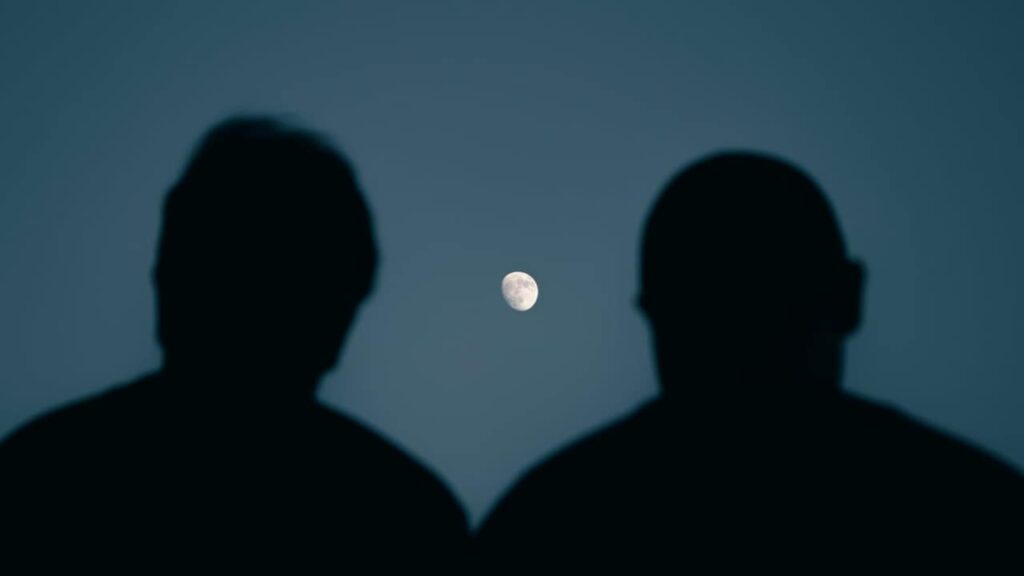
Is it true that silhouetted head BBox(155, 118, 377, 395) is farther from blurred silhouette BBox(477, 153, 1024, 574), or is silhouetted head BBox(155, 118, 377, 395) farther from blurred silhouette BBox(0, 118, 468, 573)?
blurred silhouette BBox(477, 153, 1024, 574)

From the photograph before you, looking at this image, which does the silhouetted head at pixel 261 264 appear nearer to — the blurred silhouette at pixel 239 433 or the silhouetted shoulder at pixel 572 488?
the blurred silhouette at pixel 239 433

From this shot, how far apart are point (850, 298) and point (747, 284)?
0.39 m

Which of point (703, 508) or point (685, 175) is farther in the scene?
point (685, 175)

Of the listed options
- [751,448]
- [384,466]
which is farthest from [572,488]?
[384,466]

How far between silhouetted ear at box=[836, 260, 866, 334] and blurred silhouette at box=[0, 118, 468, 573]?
165 cm

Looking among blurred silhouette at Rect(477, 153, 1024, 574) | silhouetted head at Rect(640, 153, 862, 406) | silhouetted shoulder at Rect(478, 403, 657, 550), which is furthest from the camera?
silhouetted head at Rect(640, 153, 862, 406)

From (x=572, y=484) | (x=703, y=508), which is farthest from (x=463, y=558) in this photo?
(x=703, y=508)

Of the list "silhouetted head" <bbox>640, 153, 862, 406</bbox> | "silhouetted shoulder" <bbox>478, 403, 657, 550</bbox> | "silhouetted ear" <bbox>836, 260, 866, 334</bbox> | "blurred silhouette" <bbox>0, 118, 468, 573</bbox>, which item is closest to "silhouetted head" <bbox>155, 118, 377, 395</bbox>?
"blurred silhouette" <bbox>0, 118, 468, 573</bbox>

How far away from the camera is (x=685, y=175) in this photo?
2.91 m

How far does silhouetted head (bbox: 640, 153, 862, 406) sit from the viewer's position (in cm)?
265

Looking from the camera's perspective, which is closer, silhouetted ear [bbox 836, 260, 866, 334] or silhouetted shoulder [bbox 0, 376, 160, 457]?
silhouetted shoulder [bbox 0, 376, 160, 457]

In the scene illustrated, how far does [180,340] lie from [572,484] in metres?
1.55

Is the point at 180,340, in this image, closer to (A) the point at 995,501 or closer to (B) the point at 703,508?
(B) the point at 703,508

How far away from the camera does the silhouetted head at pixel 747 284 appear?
A: 2.65 metres
